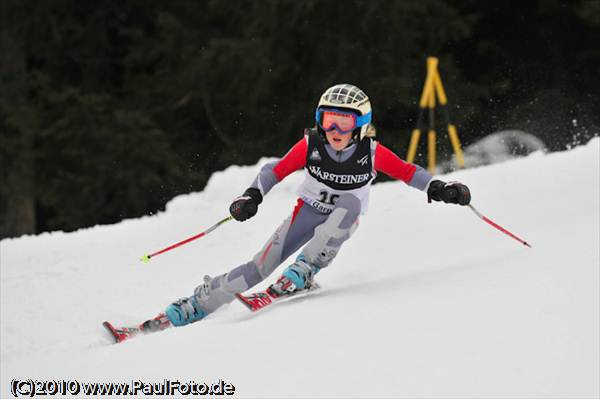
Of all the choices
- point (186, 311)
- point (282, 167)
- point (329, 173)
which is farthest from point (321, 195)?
point (186, 311)

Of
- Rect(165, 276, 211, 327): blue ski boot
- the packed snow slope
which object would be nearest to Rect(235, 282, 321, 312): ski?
the packed snow slope

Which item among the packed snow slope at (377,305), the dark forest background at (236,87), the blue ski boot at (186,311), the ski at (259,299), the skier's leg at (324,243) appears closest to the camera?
the packed snow slope at (377,305)

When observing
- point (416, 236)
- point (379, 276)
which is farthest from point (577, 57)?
point (379, 276)

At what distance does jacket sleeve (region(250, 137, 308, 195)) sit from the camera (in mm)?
5078

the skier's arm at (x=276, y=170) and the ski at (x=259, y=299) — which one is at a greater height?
the skier's arm at (x=276, y=170)

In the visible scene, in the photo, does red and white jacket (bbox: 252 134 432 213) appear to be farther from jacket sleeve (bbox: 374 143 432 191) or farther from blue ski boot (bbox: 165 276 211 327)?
blue ski boot (bbox: 165 276 211 327)

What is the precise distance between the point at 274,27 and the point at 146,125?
8.64ft

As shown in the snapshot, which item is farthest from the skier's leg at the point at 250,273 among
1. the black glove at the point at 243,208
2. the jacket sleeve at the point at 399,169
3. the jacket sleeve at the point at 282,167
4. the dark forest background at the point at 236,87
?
the dark forest background at the point at 236,87

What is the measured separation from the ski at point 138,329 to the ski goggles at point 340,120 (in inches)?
57.3

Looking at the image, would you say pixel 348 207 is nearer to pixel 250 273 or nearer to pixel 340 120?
pixel 340 120

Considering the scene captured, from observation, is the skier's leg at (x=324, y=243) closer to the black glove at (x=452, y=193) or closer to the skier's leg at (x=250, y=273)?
the skier's leg at (x=250, y=273)

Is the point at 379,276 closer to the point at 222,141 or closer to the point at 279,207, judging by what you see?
the point at 279,207

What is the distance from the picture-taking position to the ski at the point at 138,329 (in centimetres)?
504

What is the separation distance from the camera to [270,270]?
16.9 ft
